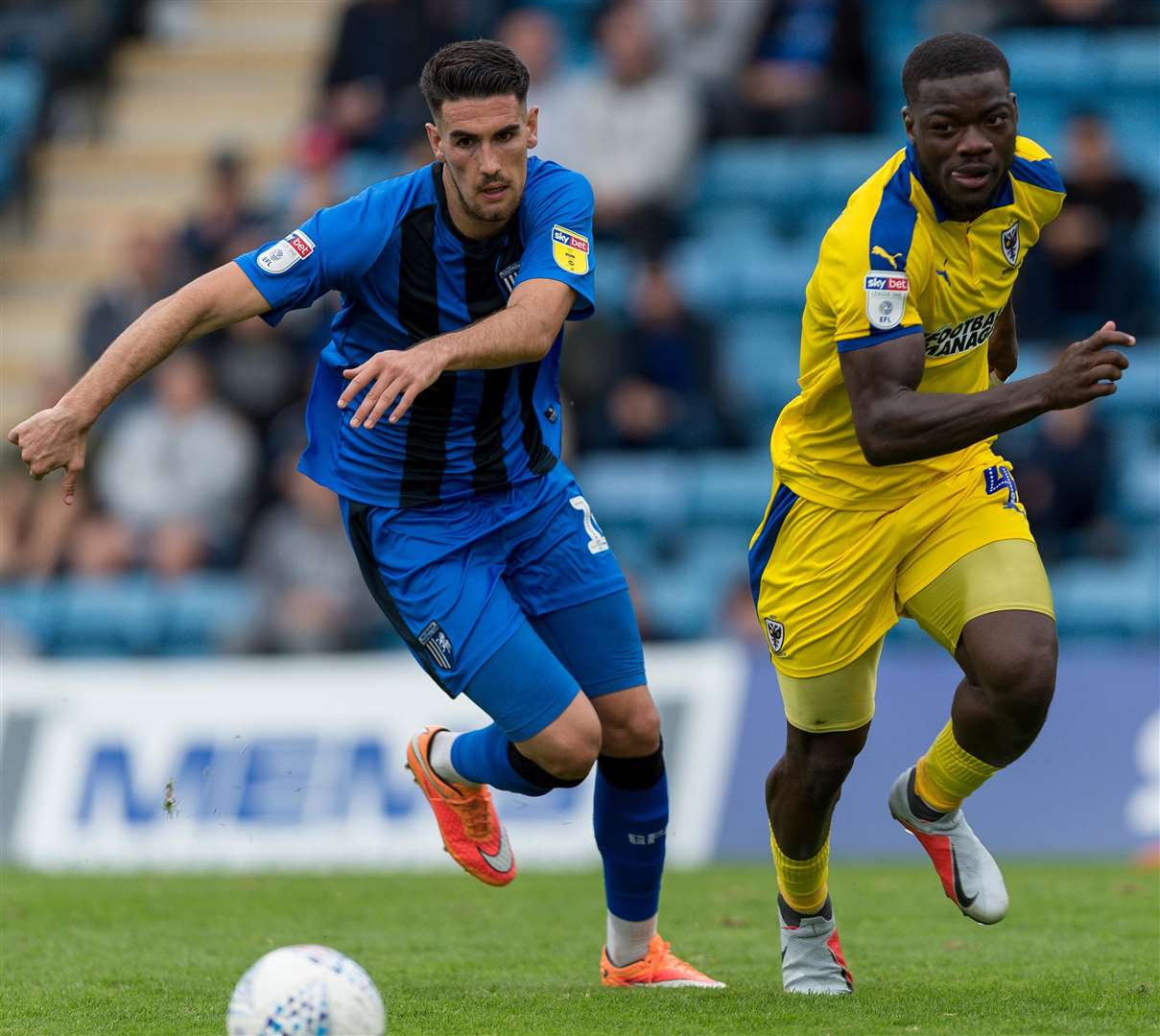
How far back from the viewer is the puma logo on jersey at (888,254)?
232 inches

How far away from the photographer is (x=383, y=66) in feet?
51.8

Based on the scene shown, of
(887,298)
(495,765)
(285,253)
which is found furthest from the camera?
(495,765)

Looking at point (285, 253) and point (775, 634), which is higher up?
point (285, 253)

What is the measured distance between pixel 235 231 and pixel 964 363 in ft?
30.9

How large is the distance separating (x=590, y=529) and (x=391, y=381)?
1.26m

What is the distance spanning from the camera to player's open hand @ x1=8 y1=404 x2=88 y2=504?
5836 millimetres

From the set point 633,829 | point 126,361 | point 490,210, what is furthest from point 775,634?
point 126,361

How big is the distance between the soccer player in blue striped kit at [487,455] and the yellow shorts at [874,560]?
0.65 m

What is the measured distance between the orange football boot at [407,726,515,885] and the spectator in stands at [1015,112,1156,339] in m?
7.16

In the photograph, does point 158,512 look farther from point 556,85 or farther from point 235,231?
point 556,85

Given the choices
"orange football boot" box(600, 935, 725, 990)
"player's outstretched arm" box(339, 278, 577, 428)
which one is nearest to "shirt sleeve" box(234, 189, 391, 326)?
"player's outstretched arm" box(339, 278, 577, 428)

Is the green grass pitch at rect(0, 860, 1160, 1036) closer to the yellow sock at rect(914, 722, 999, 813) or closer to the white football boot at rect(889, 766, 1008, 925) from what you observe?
the white football boot at rect(889, 766, 1008, 925)

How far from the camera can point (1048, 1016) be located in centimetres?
583

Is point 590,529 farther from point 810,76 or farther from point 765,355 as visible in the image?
point 810,76
